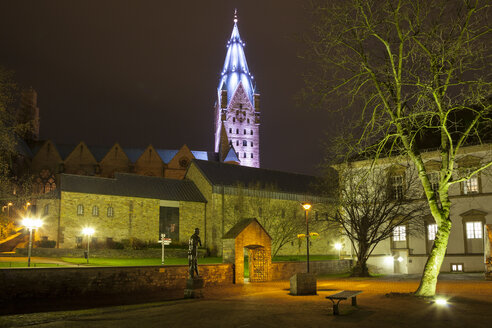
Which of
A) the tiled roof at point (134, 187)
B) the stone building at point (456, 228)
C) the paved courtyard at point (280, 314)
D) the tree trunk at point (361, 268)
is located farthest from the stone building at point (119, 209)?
the paved courtyard at point (280, 314)

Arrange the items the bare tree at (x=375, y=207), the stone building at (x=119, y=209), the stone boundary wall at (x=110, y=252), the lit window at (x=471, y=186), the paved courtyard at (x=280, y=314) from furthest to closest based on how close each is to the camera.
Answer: the stone building at (x=119, y=209) < the stone boundary wall at (x=110, y=252) < the lit window at (x=471, y=186) < the bare tree at (x=375, y=207) < the paved courtyard at (x=280, y=314)

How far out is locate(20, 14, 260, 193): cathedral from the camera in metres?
77.5

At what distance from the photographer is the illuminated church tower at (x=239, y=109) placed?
118000mm

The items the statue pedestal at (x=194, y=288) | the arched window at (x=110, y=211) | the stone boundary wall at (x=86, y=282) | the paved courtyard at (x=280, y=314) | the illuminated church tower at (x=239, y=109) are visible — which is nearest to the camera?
the paved courtyard at (x=280, y=314)

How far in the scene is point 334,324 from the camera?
425 inches

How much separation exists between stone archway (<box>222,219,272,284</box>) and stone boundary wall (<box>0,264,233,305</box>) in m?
3.15

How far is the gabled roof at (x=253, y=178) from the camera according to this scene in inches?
2311

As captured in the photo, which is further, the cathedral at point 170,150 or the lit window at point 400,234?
the cathedral at point 170,150

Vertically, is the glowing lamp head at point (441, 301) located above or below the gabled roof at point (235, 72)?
below

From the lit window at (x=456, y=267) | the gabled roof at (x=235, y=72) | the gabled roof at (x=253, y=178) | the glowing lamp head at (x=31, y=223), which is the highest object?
the gabled roof at (x=235, y=72)

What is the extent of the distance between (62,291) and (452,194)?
2595 centimetres

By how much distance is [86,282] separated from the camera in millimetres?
16641

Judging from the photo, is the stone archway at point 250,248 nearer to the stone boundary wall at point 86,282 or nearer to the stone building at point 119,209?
the stone boundary wall at point 86,282

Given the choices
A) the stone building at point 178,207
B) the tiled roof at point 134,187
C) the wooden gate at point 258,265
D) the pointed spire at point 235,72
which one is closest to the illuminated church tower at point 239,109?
the pointed spire at point 235,72
